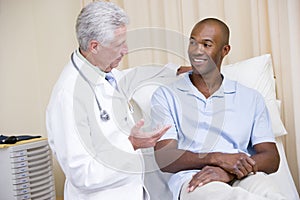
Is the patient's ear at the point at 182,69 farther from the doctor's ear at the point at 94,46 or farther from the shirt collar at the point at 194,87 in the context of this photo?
the doctor's ear at the point at 94,46

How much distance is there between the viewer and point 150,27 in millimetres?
2883

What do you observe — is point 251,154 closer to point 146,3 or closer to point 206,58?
point 206,58

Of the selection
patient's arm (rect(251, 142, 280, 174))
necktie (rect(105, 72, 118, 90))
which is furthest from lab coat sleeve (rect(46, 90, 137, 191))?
patient's arm (rect(251, 142, 280, 174))

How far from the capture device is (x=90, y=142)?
5.33 ft

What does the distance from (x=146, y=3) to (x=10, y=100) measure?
1.07m

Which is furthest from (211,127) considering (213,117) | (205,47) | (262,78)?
(262,78)

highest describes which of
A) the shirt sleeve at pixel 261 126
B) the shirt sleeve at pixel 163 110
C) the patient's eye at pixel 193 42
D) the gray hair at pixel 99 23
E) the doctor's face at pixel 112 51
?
the gray hair at pixel 99 23

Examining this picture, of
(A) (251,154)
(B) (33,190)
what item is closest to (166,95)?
(A) (251,154)

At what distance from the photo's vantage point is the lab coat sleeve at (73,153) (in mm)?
1591

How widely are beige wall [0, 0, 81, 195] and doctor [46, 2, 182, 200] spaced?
1.50m

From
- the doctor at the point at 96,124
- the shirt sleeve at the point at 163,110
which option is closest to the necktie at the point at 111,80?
the doctor at the point at 96,124

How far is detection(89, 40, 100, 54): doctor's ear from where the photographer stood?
5.49ft

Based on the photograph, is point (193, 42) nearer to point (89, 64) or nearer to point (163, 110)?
point (163, 110)

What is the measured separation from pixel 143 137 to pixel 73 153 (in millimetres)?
225
